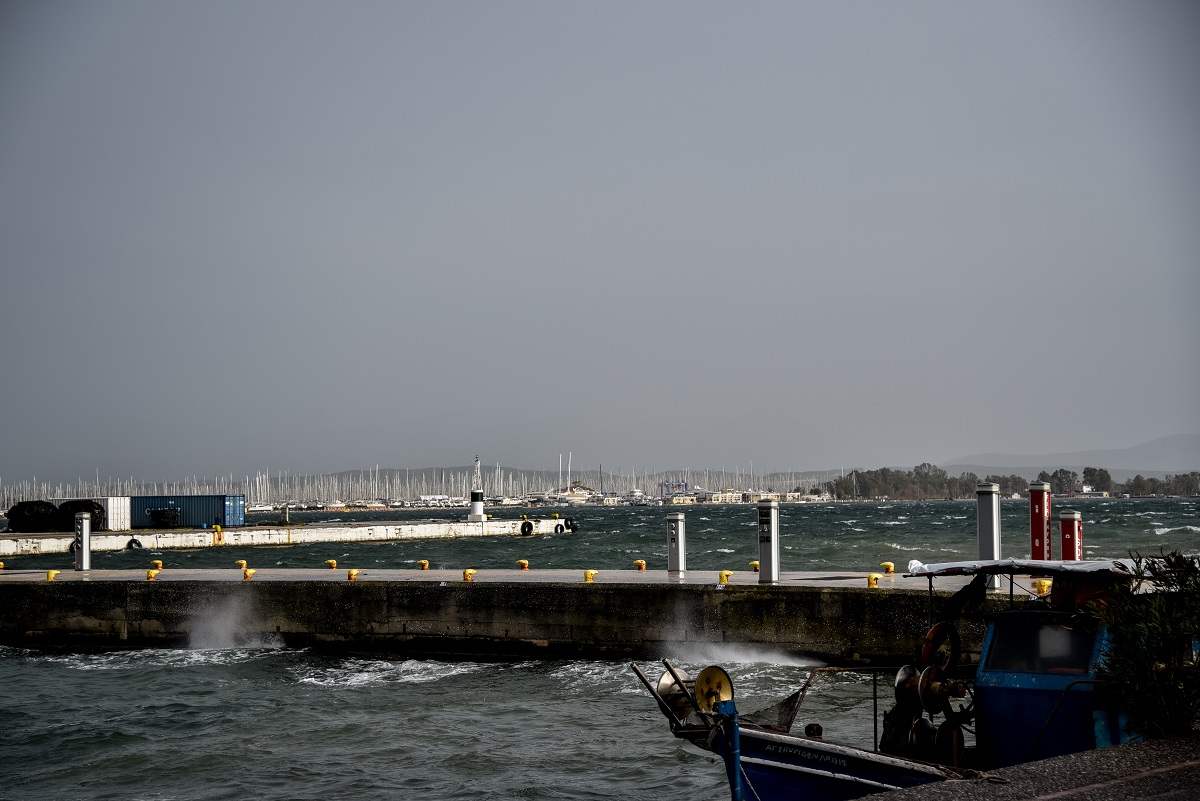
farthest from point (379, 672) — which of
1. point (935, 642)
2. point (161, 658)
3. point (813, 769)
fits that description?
point (813, 769)

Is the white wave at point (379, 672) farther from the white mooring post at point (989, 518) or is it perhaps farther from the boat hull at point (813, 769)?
the boat hull at point (813, 769)

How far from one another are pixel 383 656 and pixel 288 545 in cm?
5403

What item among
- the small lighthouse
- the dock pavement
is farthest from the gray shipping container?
the dock pavement

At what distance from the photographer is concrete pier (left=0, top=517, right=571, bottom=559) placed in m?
63.3

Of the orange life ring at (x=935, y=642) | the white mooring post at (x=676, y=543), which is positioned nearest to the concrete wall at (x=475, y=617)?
the white mooring post at (x=676, y=543)

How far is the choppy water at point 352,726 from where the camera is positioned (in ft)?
45.9

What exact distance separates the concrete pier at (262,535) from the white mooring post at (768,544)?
49.7m

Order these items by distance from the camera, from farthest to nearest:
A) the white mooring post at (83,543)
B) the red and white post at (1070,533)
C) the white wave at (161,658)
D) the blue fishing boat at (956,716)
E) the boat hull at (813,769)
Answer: the white mooring post at (83,543), the white wave at (161,658), the red and white post at (1070,533), the blue fishing boat at (956,716), the boat hull at (813,769)

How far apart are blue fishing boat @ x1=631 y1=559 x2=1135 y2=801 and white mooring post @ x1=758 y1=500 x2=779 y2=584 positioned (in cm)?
1085

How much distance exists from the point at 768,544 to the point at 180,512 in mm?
67315

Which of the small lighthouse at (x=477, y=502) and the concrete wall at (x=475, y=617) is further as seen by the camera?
the small lighthouse at (x=477, y=502)

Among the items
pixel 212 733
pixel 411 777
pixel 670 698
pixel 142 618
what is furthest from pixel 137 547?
pixel 670 698

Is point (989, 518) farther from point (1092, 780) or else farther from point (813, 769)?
point (1092, 780)

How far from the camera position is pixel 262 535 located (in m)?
74.2
